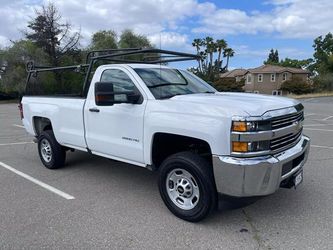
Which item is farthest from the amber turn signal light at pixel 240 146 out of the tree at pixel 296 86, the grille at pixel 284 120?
the tree at pixel 296 86

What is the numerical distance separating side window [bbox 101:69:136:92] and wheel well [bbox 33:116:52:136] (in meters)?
2.06

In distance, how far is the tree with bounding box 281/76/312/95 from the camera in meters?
56.4

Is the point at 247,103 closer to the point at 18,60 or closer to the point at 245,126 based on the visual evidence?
the point at 245,126

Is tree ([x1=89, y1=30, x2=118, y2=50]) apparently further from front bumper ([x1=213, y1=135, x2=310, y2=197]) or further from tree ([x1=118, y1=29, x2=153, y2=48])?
front bumper ([x1=213, y1=135, x2=310, y2=197])

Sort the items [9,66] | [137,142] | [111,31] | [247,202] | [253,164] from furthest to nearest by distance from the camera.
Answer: [111,31]
[9,66]
[137,142]
[247,202]
[253,164]

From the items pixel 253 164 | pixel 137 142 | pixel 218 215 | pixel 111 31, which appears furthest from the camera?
pixel 111 31

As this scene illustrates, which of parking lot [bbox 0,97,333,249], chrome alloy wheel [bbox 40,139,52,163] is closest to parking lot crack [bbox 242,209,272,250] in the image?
parking lot [bbox 0,97,333,249]

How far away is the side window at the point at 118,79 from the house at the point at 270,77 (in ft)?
199

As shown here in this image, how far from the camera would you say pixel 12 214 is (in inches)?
177

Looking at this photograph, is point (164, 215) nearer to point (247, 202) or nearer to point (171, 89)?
point (247, 202)

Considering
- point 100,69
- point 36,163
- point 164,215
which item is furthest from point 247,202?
point 36,163

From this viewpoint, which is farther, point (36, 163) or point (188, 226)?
point (36, 163)

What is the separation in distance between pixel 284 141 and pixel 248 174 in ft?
2.46

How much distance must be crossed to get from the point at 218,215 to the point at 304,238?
1.05 m
